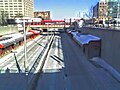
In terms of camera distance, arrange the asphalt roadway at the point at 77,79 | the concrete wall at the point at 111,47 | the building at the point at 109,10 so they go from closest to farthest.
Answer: the asphalt roadway at the point at 77,79
the concrete wall at the point at 111,47
the building at the point at 109,10

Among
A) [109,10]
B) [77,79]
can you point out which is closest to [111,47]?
[77,79]

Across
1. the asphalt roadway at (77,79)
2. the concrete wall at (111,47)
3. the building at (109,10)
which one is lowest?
the asphalt roadway at (77,79)

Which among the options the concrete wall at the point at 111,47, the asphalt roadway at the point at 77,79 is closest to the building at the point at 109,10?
the concrete wall at the point at 111,47

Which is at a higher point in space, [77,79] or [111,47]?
[111,47]

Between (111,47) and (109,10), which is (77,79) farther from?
(109,10)

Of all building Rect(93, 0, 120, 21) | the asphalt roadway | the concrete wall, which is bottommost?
the asphalt roadway

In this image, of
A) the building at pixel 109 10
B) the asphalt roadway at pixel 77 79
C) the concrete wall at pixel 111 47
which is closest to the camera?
the asphalt roadway at pixel 77 79

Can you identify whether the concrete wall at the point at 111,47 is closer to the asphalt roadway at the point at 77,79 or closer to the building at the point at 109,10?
the asphalt roadway at the point at 77,79

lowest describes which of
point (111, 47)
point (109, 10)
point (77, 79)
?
point (77, 79)

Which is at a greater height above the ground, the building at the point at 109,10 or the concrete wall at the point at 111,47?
the building at the point at 109,10

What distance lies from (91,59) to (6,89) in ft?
67.4

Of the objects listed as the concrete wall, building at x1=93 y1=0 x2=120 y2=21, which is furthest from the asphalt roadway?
building at x1=93 y1=0 x2=120 y2=21

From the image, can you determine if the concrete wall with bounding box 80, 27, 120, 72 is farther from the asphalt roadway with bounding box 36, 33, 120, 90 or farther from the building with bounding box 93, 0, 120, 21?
the building with bounding box 93, 0, 120, 21

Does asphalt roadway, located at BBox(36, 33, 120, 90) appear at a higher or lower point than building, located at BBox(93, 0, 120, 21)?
lower
